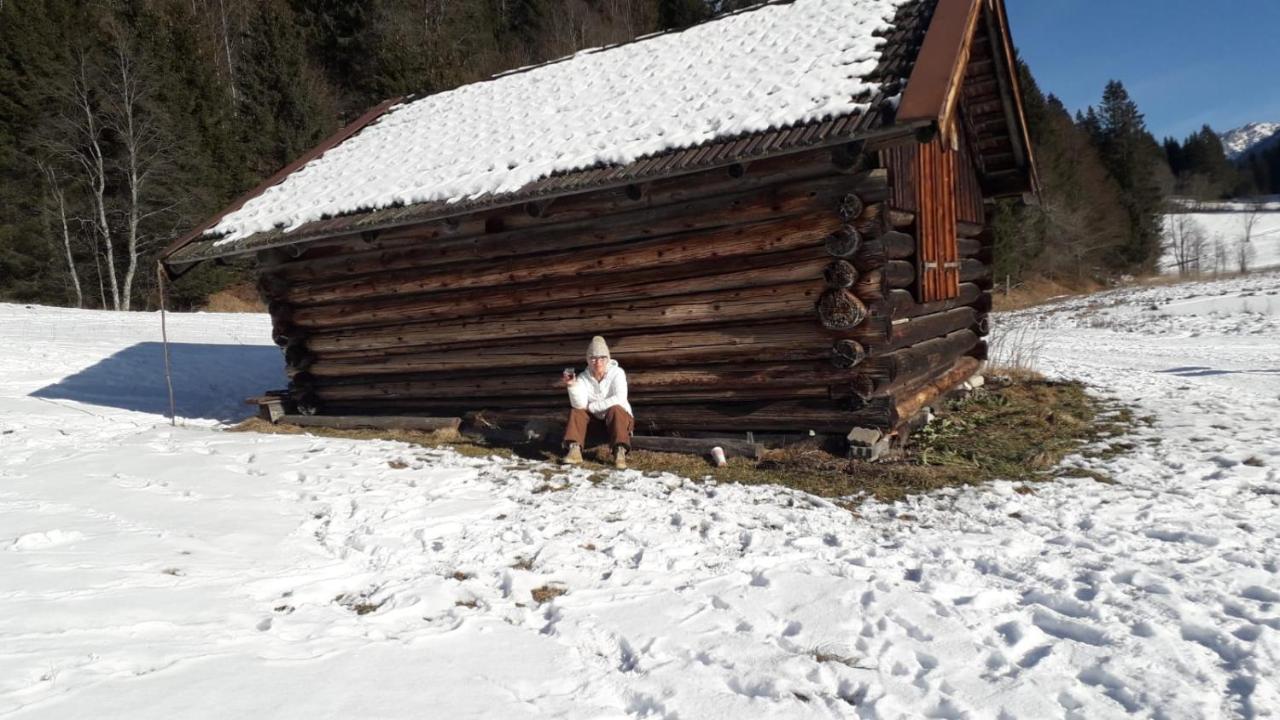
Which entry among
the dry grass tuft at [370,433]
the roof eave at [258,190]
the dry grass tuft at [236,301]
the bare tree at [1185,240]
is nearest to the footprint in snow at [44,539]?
the dry grass tuft at [370,433]

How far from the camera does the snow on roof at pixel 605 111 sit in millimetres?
6633

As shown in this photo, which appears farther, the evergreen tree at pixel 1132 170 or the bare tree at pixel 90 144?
the evergreen tree at pixel 1132 170

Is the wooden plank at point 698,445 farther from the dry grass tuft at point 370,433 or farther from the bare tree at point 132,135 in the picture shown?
the bare tree at point 132,135

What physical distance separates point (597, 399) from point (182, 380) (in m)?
9.01

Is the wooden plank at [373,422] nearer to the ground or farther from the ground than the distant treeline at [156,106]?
nearer to the ground

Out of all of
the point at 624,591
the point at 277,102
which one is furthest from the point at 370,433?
the point at 277,102

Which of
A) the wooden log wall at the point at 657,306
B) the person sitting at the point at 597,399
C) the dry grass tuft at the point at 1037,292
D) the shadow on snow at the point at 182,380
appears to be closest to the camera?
the wooden log wall at the point at 657,306

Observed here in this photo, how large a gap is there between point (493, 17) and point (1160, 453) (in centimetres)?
3989

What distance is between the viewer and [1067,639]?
10.3ft

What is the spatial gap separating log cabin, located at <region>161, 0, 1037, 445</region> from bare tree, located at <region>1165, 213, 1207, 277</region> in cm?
5556

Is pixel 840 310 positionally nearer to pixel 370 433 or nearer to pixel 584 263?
pixel 584 263

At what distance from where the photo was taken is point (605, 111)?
818cm

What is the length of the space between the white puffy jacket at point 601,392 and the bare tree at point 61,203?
25.0 m

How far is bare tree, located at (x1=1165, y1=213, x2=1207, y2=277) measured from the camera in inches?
2093
